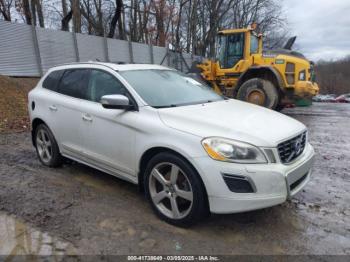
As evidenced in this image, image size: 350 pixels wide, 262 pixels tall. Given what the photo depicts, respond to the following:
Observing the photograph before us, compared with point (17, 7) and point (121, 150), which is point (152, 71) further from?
point (17, 7)

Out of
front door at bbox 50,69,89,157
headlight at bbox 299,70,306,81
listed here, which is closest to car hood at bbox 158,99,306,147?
front door at bbox 50,69,89,157

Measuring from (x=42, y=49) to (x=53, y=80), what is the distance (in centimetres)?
1111

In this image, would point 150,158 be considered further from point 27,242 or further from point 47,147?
point 47,147

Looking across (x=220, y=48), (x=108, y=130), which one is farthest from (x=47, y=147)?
(x=220, y=48)

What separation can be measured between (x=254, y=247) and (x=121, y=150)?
1770 millimetres

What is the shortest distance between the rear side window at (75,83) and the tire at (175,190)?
166 cm

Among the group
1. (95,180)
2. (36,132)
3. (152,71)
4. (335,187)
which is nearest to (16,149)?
(36,132)

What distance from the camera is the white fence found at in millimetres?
13211

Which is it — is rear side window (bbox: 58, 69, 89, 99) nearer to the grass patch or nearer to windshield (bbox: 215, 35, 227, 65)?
the grass patch

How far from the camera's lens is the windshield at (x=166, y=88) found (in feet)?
12.0

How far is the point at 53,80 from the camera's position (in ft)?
16.1

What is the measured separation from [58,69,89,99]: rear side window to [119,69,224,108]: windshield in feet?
2.31

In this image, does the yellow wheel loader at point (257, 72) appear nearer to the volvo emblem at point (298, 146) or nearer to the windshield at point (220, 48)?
the windshield at point (220, 48)

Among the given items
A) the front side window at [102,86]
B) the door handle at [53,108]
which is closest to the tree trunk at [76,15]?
the door handle at [53,108]
